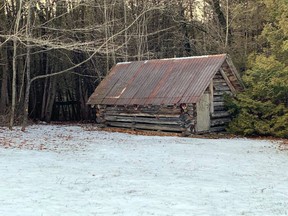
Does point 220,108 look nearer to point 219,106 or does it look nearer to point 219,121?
point 219,106

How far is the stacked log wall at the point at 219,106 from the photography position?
2072cm

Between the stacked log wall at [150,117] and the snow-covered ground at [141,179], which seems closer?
the snow-covered ground at [141,179]

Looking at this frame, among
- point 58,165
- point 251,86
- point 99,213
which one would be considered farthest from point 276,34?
point 99,213

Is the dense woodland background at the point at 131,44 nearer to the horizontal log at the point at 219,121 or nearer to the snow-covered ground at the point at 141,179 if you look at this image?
the horizontal log at the point at 219,121

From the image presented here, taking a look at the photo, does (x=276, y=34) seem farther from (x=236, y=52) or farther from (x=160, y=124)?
(x=160, y=124)

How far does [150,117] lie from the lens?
71.2 ft

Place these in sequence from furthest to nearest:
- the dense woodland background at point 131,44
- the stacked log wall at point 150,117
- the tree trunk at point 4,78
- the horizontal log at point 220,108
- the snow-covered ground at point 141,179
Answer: the tree trunk at point 4,78 < the horizontal log at point 220,108 < the dense woodland background at point 131,44 < the stacked log wall at point 150,117 < the snow-covered ground at point 141,179

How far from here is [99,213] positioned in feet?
21.2

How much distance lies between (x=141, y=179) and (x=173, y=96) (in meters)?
11.5

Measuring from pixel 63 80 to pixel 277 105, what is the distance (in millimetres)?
18276

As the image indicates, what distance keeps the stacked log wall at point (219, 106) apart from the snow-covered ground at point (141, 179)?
16.1 ft

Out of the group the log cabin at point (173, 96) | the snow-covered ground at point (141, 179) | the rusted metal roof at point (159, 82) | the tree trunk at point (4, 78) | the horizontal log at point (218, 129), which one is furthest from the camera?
the tree trunk at point (4, 78)

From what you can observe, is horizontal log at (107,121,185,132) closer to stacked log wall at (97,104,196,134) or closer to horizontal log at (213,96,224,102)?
stacked log wall at (97,104,196,134)

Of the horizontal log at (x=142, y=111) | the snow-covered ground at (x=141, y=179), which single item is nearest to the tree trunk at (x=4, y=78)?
the horizontal log at (x=142, y=111)
